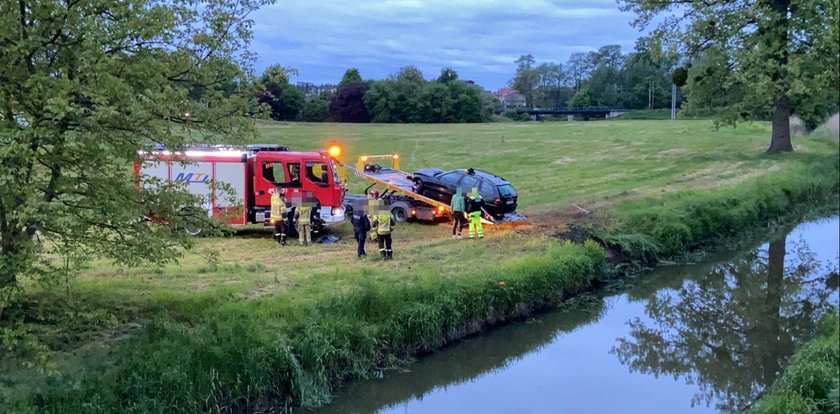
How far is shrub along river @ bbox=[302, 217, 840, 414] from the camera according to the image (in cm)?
1064

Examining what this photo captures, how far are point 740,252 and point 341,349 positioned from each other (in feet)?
45.4

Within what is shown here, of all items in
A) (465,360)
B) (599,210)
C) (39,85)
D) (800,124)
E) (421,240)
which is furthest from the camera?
(800,124)

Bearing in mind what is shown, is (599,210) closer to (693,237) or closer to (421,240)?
(693,237)

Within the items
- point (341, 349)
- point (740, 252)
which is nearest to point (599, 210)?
point (740, 252)

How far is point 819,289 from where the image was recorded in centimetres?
1466

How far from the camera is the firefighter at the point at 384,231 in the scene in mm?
15555

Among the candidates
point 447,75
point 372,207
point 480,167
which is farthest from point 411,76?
point 372,207

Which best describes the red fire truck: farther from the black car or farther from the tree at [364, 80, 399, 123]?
the tree at [364, 80, 399, 123]

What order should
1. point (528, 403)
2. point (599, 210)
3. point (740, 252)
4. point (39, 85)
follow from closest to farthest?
point (39, 85)
point (528, 403)
point (740, 252)
point (599, 210)

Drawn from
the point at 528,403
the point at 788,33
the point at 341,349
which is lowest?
the point at 528,403

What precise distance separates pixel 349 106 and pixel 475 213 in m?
75.2

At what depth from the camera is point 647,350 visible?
12.9m

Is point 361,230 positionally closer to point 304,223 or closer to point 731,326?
point 304,223

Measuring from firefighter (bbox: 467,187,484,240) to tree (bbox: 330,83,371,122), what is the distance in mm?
73070
